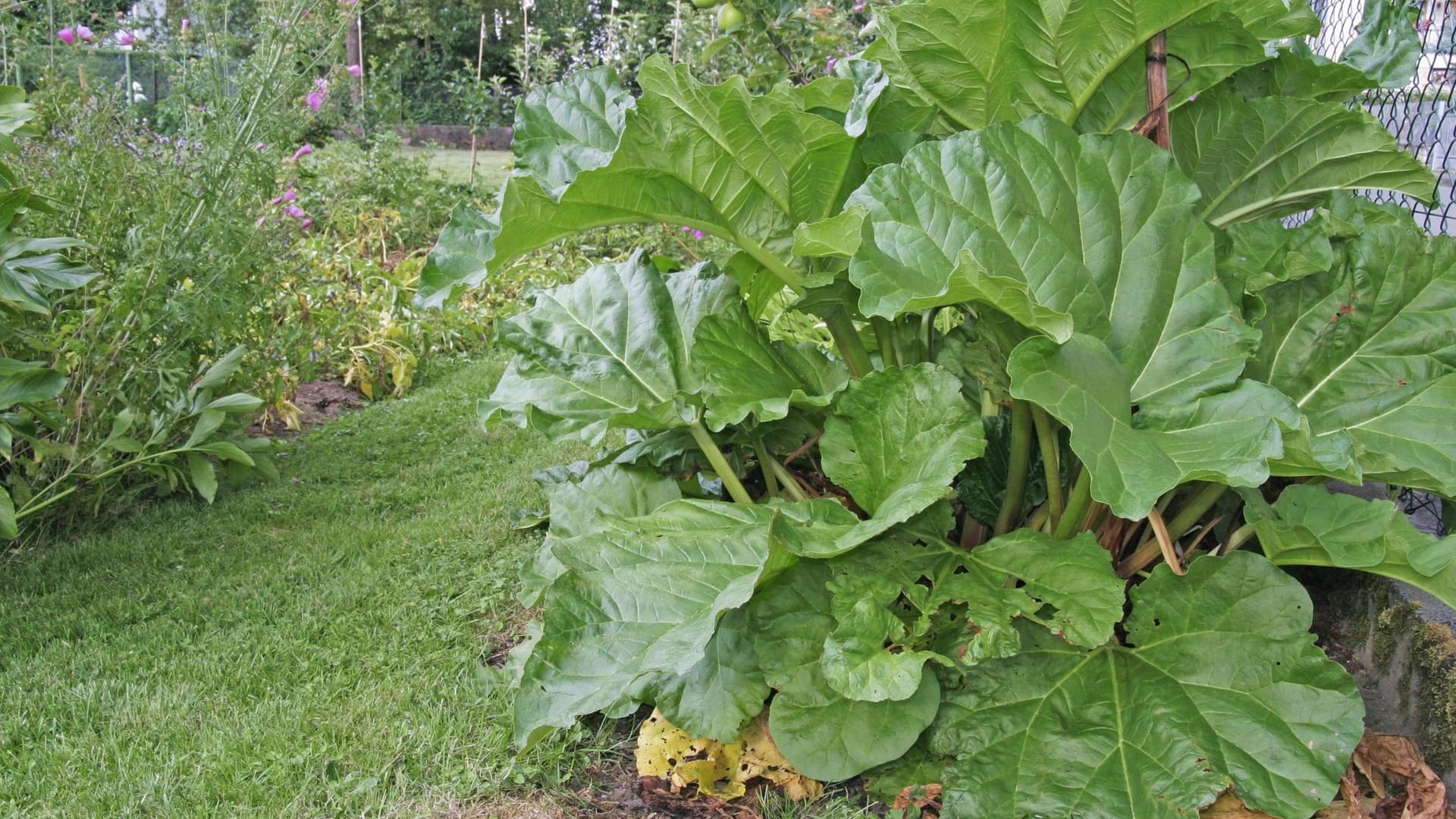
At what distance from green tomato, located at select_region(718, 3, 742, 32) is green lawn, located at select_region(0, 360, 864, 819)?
1.61 metres

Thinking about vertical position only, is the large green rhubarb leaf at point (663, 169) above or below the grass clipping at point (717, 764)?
above

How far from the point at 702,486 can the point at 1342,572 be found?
1.44 meters

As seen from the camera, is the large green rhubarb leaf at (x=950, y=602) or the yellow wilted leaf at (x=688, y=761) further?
the yellow wilted leaf at (x=688, y=761)

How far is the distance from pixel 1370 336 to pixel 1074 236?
597mm

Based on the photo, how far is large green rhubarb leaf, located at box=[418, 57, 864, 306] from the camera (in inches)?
73.0

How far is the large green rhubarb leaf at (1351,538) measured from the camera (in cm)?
155

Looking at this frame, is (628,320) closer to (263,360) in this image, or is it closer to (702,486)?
(702,486)

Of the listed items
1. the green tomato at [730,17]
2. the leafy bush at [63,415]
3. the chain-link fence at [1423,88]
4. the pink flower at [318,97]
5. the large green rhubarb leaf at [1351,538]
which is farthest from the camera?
the pink flower at [318,97]

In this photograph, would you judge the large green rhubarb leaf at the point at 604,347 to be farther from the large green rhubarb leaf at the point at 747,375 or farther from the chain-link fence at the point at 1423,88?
the chain-link fence at the point at 1423,88

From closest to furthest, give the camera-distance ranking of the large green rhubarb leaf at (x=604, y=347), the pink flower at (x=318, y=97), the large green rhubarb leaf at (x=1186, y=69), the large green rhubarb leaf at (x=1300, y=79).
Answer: the large green rhubarb leaf at (x=1186, y=69)
the large green rhubarb leaf at (x=1300, y=79)
the large green rhubarb leaf at (x=604, y=347)
the pink flower at (x=318, y=97)

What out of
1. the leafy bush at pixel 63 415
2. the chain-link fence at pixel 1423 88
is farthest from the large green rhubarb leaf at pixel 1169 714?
the leafy bush at pixel 63 415

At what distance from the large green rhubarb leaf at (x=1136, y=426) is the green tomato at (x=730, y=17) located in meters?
1.91

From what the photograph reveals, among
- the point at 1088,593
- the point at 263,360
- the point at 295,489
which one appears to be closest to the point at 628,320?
the point at 1088,593

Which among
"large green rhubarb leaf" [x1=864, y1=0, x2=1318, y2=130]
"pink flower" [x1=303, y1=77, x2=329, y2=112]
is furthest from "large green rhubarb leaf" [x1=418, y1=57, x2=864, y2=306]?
"pink flower" [x1=303, y1=77, x2=329, y2=112]
